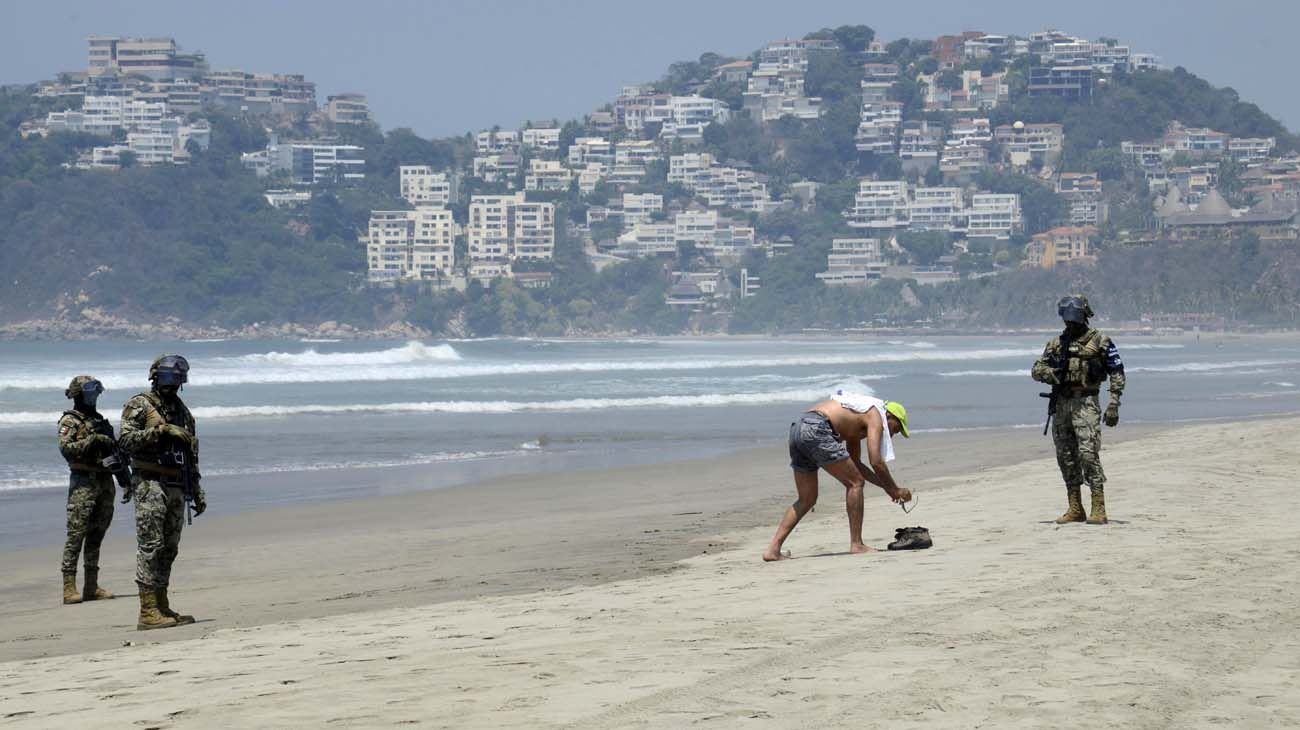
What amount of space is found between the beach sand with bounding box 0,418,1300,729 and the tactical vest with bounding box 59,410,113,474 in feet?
2.43

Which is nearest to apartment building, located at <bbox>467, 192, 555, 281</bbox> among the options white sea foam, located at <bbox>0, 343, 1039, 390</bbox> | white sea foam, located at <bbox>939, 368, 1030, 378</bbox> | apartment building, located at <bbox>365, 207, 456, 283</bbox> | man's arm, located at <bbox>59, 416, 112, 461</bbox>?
apartment building, located at <bbox>365, 207, 456, 283</bbox>

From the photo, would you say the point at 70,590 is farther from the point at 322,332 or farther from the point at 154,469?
the point at 322,332

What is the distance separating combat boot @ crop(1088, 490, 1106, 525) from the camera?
10.0 meters

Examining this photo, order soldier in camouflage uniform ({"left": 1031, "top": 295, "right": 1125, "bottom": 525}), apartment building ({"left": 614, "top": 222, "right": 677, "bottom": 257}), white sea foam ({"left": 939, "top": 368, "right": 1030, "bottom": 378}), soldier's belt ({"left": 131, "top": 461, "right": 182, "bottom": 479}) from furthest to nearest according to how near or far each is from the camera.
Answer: apartment building ({"left": 614, "top": 222, "right": 677, "bottom": 257}) → white sea foam ({"left": 939, "top": 368, "right": 1030, "bottom": 378}) → soldier in camouflage uniform ({"left": 1031, "top": 295, "right": 1125, "bottom": 525}) → soldier's belt ({"left": 131, "top": 461, "right": 182, "bottom": 479})

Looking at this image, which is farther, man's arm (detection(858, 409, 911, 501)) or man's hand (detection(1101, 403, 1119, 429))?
man's hand (detection(1101, 403, 1119, 429))

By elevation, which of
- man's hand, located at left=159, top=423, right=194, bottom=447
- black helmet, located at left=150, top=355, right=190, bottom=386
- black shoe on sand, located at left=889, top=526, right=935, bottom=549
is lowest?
black shoe on sand, located at left=889, top=526, right=935, bottom=549

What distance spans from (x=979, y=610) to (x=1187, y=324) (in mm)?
139065

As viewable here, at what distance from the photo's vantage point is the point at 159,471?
811 centimetres

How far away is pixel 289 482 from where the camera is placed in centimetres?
1692

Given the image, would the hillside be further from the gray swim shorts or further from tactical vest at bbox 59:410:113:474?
tactical vest at bbox 59:410:113:474

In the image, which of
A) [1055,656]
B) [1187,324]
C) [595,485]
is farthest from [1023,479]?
[1187,324]


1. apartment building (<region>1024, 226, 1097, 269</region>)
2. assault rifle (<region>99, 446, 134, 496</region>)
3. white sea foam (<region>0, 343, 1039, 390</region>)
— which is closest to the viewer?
assault rifle (<region>99, 446, 134, 496</region>)

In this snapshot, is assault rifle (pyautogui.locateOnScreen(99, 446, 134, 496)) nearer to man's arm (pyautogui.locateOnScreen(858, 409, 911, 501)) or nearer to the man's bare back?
the man's bare back

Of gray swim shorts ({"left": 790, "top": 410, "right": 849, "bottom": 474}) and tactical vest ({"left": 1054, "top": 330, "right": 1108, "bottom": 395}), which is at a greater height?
tactical vest ({"left": 1054, "top": 330, "right": 1108, "bottom": 395})
